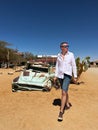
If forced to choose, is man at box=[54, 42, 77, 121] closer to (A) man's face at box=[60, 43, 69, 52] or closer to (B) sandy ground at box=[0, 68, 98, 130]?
(A) man's face at box=[60, 43, 69, 52]

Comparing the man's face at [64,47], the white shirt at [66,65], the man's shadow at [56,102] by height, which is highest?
the man's face at [64,47]

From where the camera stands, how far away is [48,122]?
429cm

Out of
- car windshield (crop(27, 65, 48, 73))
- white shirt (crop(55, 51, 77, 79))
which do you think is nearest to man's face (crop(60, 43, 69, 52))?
white shirt (crop(55, 51, 77, 79))

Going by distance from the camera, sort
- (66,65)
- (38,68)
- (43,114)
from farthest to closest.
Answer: (38,68) < (43,114) < (66,65)

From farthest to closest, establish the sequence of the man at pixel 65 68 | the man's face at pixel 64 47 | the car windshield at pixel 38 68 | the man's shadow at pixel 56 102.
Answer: the car windshield at pixel 38 68
the man's shadow at pixel 56 102
the man's face at pixel 64 47
the man at pixel 65 68

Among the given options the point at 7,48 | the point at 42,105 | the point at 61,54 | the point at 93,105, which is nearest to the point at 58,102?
the point at 42,105

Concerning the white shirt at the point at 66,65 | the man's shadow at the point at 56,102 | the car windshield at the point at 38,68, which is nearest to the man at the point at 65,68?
the white shirt at the point at 66,65

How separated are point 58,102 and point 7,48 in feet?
141

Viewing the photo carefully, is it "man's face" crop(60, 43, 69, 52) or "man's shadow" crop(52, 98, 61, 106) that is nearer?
"man's face" crop(60, 43, 69, 52)

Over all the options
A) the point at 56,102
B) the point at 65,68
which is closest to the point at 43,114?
the point at 56,102

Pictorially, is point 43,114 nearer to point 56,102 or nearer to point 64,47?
point 56,102

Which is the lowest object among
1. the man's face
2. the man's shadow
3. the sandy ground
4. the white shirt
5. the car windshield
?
the sandy ground

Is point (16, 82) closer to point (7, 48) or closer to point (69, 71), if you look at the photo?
point (69, 71)

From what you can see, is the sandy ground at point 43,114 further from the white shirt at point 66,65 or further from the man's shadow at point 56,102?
the white shirt at point 66,65
